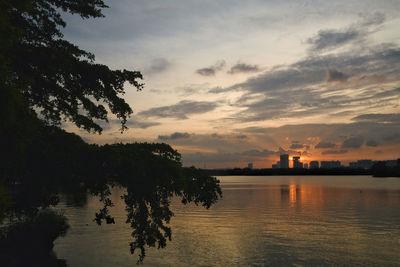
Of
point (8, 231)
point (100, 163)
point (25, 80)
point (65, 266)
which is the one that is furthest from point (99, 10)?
point (65, 266)

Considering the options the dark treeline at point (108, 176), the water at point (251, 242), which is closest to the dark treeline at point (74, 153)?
the dark treeline at point (108, 176)

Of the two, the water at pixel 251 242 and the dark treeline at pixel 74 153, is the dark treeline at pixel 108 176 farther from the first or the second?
the water at pixel 251 242

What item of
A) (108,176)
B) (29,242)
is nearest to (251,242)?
(29,242)

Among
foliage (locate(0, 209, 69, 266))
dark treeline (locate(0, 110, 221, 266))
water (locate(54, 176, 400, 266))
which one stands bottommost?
water (locate(54, 176, 400, 266))

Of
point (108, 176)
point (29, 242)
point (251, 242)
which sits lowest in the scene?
point (251, 242)

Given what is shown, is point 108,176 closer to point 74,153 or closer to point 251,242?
point 74,153

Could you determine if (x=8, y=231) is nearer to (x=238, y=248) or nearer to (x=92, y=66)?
(x=92, y=66)

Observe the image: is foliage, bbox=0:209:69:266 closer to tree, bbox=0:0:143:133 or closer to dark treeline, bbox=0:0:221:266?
dark treeline, bbox=0:0:221:266

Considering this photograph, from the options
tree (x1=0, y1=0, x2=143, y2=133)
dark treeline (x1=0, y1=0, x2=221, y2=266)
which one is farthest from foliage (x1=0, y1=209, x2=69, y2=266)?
tree (x1=0, y1=0, x2=143, y2=133)

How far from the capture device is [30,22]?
72.0ft

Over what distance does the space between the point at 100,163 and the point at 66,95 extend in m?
4.79

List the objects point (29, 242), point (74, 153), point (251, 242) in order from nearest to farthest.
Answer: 1. point (74, 153)
2. point (29, 242)
3. point (251, 242)

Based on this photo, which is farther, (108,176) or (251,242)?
(251,242)

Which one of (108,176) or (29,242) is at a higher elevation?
(108,176)
